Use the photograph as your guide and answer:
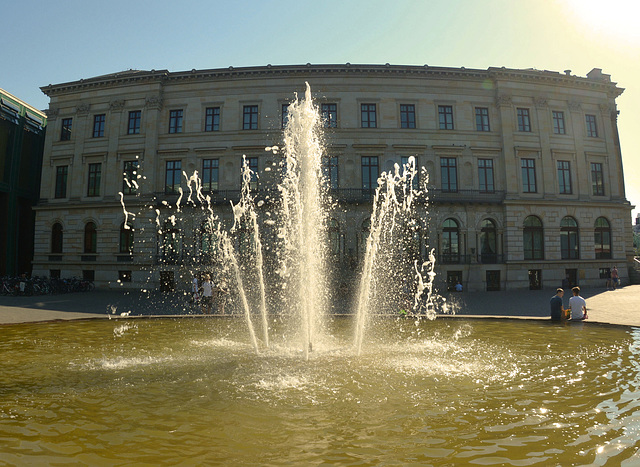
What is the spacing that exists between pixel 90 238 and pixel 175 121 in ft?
38.0

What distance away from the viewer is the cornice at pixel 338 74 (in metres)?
28.9

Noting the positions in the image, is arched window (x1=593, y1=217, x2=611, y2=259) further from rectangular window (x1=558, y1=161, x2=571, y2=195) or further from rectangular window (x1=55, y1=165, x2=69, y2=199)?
rectangular window (x1=55, y1=165, x2=69, y2=199)

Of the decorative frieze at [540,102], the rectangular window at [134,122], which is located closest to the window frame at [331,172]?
the rectangular window at [134,122]

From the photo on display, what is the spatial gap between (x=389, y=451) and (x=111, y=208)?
3110cm

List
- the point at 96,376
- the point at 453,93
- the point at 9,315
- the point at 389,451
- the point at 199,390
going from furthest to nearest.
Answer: the point at 453,93 → the point at 9,315 → the point at 96,376 → the point at 199,390 → the point at 389,451

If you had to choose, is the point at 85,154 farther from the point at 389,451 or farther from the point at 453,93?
the point at 389,451

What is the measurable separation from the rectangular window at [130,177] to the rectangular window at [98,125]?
3.81 metres

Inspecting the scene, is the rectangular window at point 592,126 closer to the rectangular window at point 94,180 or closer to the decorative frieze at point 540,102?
the decorative frieze at point 540,102

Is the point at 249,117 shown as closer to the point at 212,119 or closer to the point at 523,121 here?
the point at 212,119

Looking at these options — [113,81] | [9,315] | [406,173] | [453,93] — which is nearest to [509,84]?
[453,93]

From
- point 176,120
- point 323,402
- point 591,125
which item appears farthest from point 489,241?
point 323,402

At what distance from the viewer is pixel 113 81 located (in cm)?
3053

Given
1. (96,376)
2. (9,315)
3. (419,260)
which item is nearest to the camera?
(96,376)

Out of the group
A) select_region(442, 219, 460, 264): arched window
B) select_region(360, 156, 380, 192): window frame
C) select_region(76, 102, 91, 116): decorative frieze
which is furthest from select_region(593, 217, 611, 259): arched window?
select_region(76, 102, 91, 116): decorative frieze
